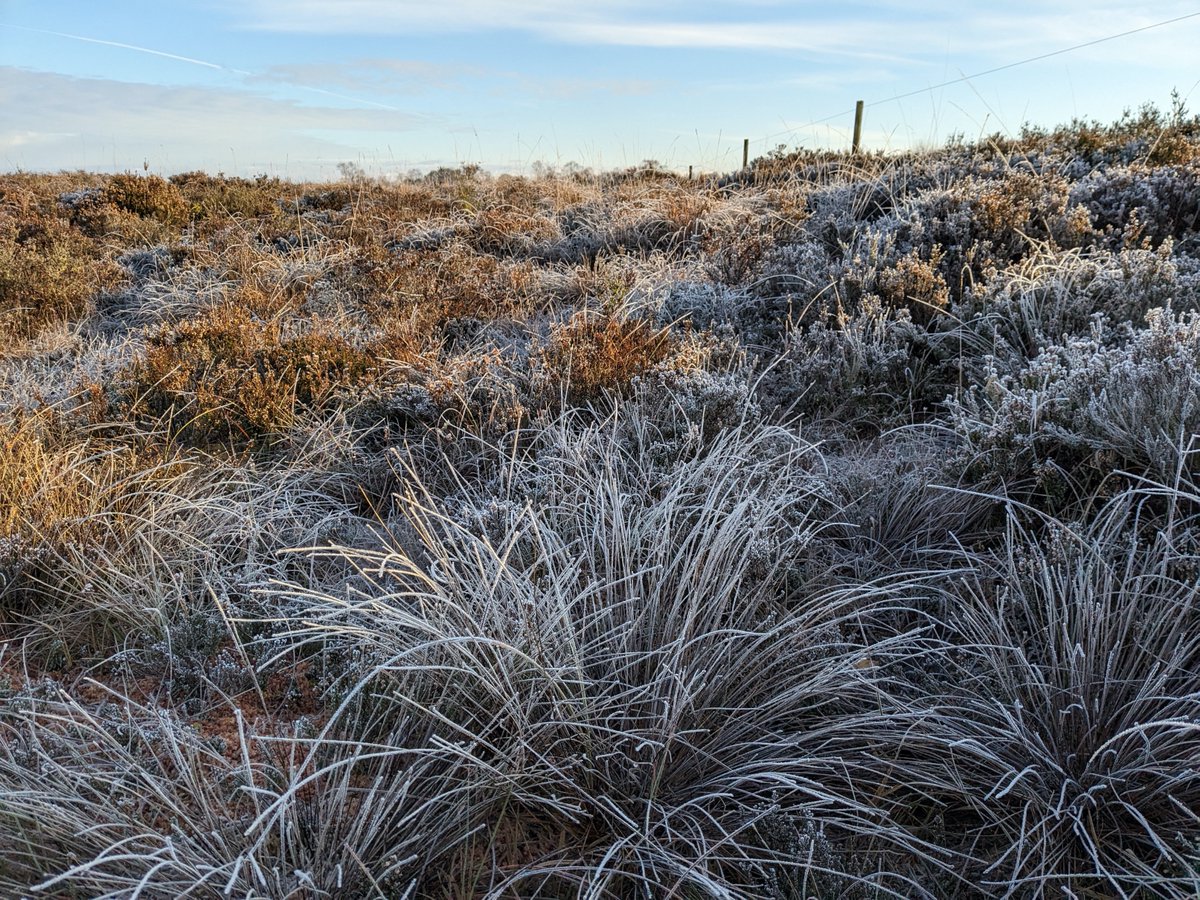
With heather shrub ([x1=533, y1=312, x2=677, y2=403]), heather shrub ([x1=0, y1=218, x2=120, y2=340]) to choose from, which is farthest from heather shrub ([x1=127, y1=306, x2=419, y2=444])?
heather shrub ([x1=0, y1=218, x2=120, y2=340])

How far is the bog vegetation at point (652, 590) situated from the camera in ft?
5.54

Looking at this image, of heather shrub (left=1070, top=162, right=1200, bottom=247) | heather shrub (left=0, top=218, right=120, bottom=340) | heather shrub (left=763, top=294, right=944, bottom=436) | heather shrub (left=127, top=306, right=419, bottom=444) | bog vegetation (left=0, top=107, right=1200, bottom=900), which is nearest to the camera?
bog vegetation (left=0, top=107, right=1200, bottom=900)

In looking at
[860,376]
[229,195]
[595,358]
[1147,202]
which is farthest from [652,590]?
[229,195]

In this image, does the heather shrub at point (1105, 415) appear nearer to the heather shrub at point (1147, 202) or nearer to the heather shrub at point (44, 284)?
the heather shrub at point (1147, 202)

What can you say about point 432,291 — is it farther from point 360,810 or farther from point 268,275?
point 360,810

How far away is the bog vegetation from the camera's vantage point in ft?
5.54

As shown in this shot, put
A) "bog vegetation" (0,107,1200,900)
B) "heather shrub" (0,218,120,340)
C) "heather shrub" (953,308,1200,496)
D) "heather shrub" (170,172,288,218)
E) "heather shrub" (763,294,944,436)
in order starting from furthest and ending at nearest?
1. "heather shrub" (170,172,288,218)
2. "heather shrub" (0,218,120,340)
3. "heather shrub" (763,294,944,436)
4. "heather shrub" (953,308,1200,496)
5. "bog vegetation" (0,107,1200,900)

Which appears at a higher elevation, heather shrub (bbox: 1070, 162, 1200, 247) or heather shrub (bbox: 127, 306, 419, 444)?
heather shrub (bbox: 1070, 162, 1200, 247)

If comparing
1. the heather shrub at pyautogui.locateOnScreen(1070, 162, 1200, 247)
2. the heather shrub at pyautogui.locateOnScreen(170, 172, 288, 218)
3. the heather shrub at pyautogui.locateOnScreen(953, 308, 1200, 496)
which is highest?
the heather shrub at pyautogui.locateOnScreen(170, 172, 288, 218)

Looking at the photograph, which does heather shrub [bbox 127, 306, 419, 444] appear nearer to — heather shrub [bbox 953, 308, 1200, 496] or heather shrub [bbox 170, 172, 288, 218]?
heather shrub [bbox 953, 308, 1200, 496]

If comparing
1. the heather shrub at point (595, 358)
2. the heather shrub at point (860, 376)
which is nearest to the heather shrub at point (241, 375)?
the heather shrub at point (595, 358)

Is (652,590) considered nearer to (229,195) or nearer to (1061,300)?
(1061,300)

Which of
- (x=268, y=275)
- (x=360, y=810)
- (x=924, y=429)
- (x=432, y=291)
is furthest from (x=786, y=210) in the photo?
(x=360, y=810)

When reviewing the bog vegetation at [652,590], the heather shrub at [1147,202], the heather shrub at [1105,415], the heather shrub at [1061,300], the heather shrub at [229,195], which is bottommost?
the bog vegetation at [652,590]
